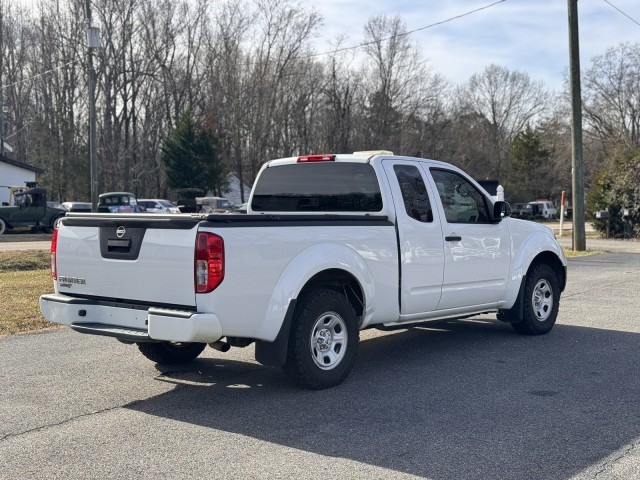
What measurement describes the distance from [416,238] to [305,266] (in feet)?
5.04

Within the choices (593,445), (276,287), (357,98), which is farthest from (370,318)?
(357,98)

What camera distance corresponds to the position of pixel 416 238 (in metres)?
7.23

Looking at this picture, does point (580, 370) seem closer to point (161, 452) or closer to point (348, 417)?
point (348, 417)

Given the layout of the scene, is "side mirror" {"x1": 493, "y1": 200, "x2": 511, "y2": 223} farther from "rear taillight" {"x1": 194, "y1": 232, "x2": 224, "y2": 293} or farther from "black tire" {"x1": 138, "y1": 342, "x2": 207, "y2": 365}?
"rear taillight" {"x1": 194, "y1": 232, "x2": 224, "y2": 293}

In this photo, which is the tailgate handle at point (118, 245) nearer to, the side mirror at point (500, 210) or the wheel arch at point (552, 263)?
the side mirror at point (500, 210)

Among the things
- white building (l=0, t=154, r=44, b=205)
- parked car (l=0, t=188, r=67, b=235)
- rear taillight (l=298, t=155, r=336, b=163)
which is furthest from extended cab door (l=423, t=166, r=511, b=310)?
white building (l=0, t=154, r=44, b=205)

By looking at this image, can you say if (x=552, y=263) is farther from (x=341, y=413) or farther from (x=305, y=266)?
(x=341, y=413)

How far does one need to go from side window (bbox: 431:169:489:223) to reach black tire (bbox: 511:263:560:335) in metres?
1.11

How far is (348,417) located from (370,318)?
143 cm

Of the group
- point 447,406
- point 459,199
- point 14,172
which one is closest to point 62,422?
point 447,406

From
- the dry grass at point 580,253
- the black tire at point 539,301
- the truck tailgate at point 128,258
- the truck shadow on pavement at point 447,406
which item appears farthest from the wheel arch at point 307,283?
the dry grass at point 580,253

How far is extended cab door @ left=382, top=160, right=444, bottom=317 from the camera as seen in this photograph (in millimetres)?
7133

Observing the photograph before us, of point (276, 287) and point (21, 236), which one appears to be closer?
point (276, 287)

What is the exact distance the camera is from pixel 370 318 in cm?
689
